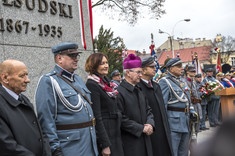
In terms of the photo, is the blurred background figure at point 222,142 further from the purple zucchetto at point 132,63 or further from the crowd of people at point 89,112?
the purple zucchetto at point 132,63

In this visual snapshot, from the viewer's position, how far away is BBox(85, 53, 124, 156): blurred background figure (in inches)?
145

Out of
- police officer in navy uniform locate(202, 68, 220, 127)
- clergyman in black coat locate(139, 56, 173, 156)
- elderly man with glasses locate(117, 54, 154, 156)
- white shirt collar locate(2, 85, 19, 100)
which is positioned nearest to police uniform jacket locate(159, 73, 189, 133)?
clergyman in black coat locate(139, 56, 173, 156)

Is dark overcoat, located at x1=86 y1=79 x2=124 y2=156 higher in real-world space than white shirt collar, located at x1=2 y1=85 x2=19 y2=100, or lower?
lower

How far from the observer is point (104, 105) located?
150 inches

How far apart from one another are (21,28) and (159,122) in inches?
107

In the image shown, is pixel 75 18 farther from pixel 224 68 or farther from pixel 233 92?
pixel 224 68

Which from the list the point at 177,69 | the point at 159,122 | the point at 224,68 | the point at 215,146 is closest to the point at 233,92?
the point at 177,69

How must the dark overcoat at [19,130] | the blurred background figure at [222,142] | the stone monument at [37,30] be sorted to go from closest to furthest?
the blurred background figure at [222,142]
the dark overcoat at [19,130]
the stone monument at [37,30]

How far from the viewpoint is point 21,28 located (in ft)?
15.3

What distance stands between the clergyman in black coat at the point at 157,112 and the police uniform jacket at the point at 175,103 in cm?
30

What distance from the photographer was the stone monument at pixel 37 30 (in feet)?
14.7

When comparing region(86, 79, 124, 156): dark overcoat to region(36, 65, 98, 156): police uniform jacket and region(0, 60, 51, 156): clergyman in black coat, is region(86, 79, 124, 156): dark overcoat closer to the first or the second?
region(36, 65, 98, 156): police uniform jacket

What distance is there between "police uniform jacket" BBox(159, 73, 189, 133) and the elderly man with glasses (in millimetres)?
873

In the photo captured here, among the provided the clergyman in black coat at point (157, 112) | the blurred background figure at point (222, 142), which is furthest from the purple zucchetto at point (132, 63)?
the blurred background figure at point (222, 142)
